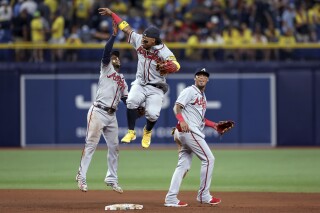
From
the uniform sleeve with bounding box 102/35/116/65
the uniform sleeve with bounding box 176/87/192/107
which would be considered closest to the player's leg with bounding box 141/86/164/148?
the uniform sleeve with bounding box 176/87/192/107

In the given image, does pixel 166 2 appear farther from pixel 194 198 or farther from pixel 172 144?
pixel 194 198

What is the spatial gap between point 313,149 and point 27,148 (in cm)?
781

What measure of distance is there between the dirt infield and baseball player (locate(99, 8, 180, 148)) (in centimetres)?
121

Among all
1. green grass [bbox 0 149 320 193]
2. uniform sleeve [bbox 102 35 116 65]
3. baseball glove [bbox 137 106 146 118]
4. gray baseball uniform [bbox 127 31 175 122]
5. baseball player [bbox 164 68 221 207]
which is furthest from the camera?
green grass [bbox 0 149 320 193]

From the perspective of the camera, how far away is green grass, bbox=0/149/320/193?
1571 cm

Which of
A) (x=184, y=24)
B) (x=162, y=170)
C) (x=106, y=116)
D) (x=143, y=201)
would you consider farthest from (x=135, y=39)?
(x=184, y=24)

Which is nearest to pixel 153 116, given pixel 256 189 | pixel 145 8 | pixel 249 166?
pixel 256 189

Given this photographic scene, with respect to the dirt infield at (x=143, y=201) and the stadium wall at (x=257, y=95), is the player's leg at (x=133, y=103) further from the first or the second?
the stadium wall at (x=257, y=95)

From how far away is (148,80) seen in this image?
484 inches

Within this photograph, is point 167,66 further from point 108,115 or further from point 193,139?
point 108,115

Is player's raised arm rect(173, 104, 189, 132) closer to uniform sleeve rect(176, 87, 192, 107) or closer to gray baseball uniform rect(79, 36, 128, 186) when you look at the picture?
uniform sleeve rect(176, 87, 192, 107)

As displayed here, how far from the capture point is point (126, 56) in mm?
23062

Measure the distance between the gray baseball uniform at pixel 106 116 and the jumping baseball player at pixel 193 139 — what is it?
1335 mm

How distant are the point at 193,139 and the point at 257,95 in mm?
11663
